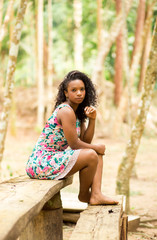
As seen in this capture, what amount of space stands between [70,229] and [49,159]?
1524 mm

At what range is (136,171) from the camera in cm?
1024

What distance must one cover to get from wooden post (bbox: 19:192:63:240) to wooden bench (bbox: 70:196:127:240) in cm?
53

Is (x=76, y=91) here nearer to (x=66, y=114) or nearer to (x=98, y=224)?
(x=66, y=114)

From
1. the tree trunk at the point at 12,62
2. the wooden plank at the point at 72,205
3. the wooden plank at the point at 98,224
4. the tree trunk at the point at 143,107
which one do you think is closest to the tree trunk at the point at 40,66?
the tree trunk at the point at 12,62

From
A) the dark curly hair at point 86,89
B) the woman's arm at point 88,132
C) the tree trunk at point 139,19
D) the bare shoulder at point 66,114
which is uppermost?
the tree trunk at point 139,19

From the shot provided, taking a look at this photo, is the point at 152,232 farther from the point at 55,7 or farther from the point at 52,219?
the point at 55,7

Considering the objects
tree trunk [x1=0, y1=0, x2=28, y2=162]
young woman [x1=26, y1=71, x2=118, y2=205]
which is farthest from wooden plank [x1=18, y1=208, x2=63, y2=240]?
tree trunk [x1=0, y1=0, x2=28, y2=162]

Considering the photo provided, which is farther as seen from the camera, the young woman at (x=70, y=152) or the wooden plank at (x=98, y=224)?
the young woman at (x=70, y=152)

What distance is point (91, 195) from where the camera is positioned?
368 cm

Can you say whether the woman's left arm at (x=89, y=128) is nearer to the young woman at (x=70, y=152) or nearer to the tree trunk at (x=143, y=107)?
the young woman at (x=70, y=152)

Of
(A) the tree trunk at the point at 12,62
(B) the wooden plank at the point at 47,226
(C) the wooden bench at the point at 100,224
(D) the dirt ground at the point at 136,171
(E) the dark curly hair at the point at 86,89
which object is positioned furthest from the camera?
(A) the tree trunk at the point at 12,62

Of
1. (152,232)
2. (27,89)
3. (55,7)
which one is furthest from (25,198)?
(55,7)

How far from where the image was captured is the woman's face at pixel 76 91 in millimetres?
3848

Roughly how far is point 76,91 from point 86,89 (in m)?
0.27
